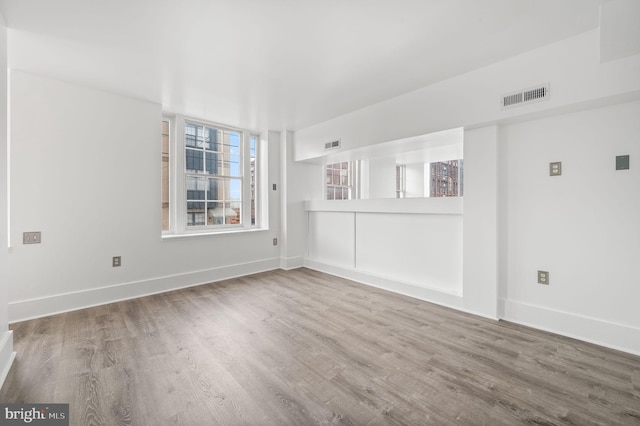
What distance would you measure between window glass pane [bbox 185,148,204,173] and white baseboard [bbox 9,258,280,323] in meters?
1.55

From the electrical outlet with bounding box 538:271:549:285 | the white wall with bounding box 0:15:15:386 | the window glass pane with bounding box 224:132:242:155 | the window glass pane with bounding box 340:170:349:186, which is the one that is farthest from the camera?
the window glass pane with bounding box 340:170:349:186

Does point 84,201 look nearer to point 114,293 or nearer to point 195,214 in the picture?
point 114,293

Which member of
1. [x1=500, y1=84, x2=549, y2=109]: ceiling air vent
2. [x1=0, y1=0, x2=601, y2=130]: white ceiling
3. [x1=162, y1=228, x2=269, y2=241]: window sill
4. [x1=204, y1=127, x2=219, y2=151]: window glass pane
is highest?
[x1=0, y1=0, x2=601, y2=130]: white ceiling

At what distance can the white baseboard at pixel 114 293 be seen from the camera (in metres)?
2.92

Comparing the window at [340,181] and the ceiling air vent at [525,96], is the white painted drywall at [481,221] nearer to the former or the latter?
the ceiling air vent at [525,96]

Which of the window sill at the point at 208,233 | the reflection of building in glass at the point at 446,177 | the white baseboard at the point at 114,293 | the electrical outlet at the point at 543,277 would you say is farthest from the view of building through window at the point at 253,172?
the electrical outlet at the point at 543,277

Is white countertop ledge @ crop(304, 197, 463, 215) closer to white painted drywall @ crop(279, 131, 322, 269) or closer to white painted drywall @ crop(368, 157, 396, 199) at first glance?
white painted drywall @ crop(279, 131, 322, 269)

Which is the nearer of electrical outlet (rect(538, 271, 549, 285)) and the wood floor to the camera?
the wood floor

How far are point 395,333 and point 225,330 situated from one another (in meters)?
1.57

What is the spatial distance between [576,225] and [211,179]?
4547 millimetres

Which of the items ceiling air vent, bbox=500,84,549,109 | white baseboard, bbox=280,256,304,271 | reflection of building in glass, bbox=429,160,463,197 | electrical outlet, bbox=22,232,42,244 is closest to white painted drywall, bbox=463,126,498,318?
ceiling air vent, bbox=500,84,549,109

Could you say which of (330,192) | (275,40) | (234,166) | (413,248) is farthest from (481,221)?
(234,166)

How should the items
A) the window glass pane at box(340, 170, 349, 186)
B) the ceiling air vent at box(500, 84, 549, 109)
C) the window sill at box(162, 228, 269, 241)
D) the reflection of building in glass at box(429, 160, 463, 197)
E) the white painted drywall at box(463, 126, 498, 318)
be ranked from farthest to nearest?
the window glass pane at box(340, 170, 349, 186) → the reflection of building in glass at box(429, 160, 463, 197) → the window sill at box(162, 228, 269, 241) → the white painted drywall at box(463, 126, 498, 318) → the ceiling air vent at box(500, 84, 549, 109)

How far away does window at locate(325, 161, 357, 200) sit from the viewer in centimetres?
584
